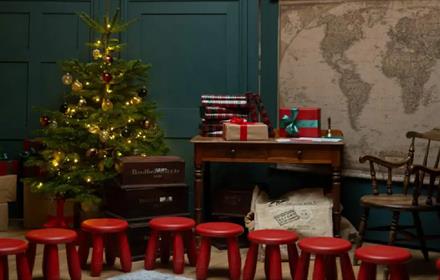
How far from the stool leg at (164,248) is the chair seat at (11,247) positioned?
100cm

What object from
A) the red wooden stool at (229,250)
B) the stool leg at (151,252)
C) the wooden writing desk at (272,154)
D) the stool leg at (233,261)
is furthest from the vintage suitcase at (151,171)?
the stool leg at (233,261)

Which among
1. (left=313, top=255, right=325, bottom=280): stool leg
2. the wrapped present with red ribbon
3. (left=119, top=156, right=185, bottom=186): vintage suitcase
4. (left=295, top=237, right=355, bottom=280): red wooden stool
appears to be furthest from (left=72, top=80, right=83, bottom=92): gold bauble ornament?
(left=313, top=255, right=325, bottom=280): stool leg

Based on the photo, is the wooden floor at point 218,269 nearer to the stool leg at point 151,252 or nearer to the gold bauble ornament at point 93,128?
the stool leg at point 151,252

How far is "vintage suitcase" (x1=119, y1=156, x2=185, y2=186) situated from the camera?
417 centimetres

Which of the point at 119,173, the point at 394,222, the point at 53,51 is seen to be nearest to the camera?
the point at 394,222

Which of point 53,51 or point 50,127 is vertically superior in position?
point 53,51

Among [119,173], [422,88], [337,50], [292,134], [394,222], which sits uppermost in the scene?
[337,50]

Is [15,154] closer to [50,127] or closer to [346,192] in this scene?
[50,127]


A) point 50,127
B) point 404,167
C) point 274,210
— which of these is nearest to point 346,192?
point 404,167

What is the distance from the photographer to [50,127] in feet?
15.4

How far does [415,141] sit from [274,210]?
1.24m

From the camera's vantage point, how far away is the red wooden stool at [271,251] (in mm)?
3498

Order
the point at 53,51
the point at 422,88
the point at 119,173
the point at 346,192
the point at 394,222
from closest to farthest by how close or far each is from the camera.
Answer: the point at 394,222 < the point at 119,173 < the point at 422,88 < the point at 346,192 < the point at 53,51

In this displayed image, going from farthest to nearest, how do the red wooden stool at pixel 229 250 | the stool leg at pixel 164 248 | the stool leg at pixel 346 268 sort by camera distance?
the stool leg at pixel 164 248 < the red wooden stool at pixel 229 250 < the stool leg at pixel 346 268
